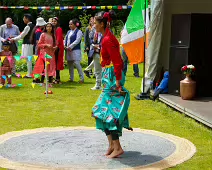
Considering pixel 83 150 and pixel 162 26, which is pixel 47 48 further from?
pixel 83 150

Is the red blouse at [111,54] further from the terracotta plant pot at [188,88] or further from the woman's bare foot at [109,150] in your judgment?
the terracotta plant pot at [188,88]

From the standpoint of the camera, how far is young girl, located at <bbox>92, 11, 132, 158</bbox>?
5500 mm

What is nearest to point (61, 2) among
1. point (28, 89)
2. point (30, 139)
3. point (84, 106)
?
point (28, 89)

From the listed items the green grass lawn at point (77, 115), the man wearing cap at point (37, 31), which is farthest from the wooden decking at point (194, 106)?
the man wearing cap at point (37, 31)

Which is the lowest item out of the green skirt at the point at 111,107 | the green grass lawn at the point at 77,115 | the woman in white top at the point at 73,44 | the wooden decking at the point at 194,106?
the green grass lawn at the point at 77,115

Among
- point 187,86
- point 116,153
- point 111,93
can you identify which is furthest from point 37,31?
point 116,153

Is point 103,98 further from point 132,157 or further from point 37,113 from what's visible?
point 37,113

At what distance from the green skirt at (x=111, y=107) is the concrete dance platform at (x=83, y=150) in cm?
42

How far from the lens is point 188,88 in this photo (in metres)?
9.11

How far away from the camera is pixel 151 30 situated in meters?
10.0

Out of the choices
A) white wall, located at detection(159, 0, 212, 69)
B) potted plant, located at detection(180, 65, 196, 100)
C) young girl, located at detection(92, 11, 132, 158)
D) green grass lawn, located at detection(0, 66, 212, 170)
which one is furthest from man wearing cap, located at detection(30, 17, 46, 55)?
young girl, located at detection(92, 11, 132, 158)

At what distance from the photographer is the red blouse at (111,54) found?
18.0ft

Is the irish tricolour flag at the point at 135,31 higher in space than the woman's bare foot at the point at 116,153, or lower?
higher

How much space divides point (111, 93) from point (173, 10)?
5.08m
